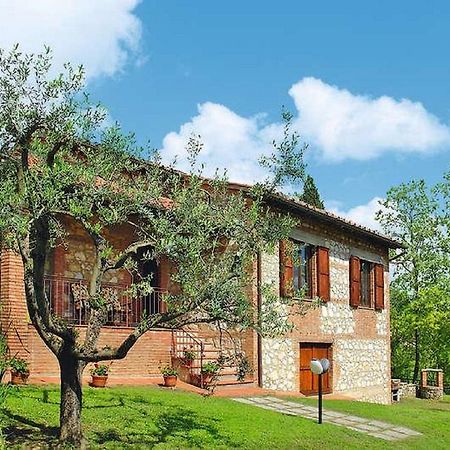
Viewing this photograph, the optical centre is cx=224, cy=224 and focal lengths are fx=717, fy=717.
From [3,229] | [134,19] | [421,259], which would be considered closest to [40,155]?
A: [3,229]

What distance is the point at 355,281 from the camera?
73.5 feet

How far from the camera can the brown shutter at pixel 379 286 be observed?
79.0 feet

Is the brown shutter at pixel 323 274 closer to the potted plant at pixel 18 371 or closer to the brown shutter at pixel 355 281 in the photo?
the brown shutter at pixel 355 281

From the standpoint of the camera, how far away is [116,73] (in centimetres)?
1142

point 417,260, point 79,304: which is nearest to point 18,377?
point 79,304

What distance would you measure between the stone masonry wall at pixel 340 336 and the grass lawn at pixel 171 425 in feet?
14.4

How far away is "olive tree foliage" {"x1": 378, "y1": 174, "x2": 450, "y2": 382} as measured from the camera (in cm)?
3462

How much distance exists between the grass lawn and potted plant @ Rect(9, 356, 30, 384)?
504mm

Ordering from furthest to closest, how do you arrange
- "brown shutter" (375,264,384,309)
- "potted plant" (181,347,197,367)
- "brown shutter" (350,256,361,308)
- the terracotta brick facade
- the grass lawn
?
"brown shutter" (375,264,384,309) → "brown shutter" (350,256,361,308) → "potted plant" (181,347,197,367) → the terracotta brick facade → the grass lawn

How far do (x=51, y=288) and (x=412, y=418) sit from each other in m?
8.58

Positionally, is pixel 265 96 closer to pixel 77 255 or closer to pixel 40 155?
pixel 40 155

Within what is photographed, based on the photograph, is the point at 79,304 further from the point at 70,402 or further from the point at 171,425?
the point at 70,402

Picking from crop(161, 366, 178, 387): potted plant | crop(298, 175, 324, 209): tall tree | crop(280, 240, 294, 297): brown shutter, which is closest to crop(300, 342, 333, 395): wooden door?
crop(280, 240, 294, 297): brown shutter

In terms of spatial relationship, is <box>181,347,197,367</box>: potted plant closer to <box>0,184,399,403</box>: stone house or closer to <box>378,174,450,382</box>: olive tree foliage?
<box>0,184,399,403</box>: stone house
